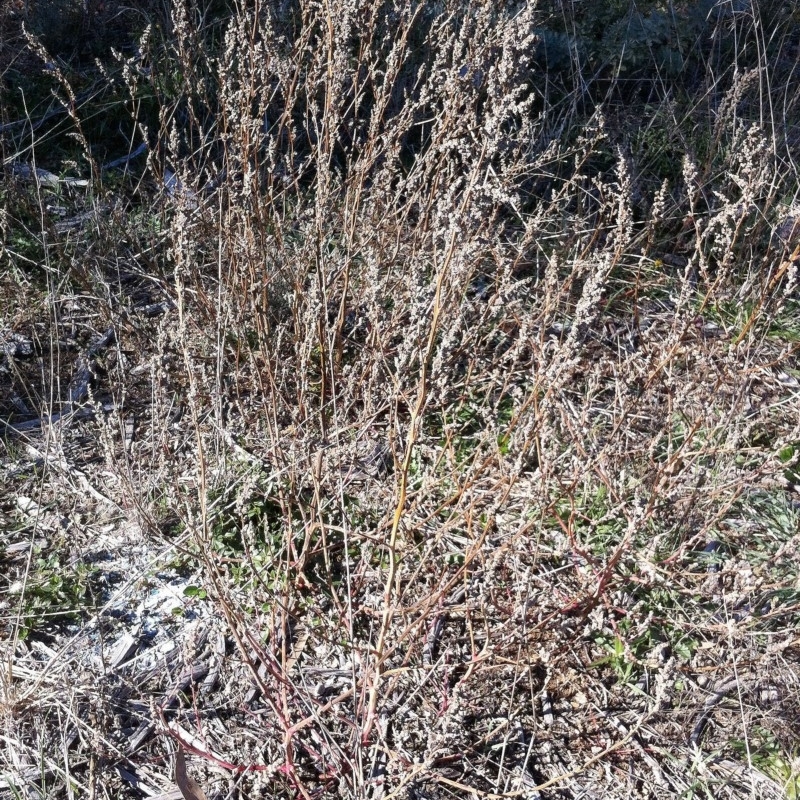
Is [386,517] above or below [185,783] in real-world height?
above

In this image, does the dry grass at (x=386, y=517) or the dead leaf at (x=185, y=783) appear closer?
the dead leaf at (x=185, y=783)

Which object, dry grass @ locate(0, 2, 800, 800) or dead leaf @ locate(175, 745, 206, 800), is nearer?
dead leaf @ locate(175, 745, 206, 800)

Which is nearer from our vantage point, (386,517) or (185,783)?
(185,783)

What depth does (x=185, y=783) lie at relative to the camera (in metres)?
1.71

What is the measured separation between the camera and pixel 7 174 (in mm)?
3125

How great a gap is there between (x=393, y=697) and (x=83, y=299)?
79.7 inches

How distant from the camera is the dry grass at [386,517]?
6.18 feet

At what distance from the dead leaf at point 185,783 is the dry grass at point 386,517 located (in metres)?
0.08

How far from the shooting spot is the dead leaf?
5.49 feet

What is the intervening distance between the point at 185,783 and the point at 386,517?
86 centimetres

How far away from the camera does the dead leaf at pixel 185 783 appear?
1.67 m

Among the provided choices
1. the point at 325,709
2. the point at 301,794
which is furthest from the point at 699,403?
the point at 301,794

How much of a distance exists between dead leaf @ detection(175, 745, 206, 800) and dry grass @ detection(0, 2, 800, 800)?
0.27 ft

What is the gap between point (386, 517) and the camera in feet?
7.39
